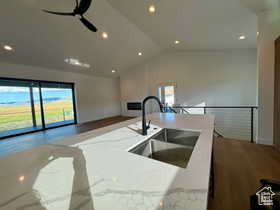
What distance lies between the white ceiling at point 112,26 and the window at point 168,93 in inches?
96.1

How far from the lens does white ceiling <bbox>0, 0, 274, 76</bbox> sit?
291 cm

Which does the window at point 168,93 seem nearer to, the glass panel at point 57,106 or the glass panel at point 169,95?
the glass panel at point 169,95

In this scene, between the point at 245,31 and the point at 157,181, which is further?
the point at 245,31

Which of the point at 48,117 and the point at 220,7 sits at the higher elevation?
the point at 220,7

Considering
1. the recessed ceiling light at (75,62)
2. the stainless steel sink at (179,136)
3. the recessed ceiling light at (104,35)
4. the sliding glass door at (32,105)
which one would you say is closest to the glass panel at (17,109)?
the sliding glass door at (32,105)

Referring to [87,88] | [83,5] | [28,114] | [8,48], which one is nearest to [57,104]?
[28,114]

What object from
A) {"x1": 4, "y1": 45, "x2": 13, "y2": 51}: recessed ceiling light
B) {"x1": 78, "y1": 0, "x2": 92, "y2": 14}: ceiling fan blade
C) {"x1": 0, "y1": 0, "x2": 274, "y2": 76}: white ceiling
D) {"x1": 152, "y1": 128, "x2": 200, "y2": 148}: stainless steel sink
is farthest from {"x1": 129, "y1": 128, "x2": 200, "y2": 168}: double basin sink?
{"x1": 4, "y1": 45, "x2": 13, "y2": 51}: recessed ceiling light

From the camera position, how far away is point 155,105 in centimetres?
761

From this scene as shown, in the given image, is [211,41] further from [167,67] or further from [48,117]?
[48,117]

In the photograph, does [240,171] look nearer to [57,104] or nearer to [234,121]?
[234,121]

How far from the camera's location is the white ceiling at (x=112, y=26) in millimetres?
2906

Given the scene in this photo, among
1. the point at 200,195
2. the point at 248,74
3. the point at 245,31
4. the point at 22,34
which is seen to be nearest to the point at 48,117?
the point at 22,34

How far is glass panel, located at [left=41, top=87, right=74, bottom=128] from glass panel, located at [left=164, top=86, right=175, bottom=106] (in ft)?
15.3

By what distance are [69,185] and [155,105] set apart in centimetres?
715
